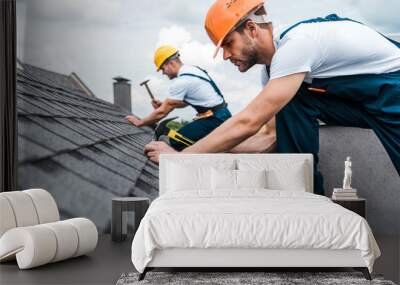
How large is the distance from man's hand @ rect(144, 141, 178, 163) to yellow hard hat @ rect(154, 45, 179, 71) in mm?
787

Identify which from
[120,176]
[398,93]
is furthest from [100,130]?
[398,93]

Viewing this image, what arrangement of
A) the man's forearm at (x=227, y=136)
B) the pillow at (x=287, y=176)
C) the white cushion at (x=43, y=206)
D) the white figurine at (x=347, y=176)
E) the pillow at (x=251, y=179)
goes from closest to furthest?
the white cushion at (x=43, y=206)
the pillow at (x=251, y=179)
the pillow at (x=287, y=176)
the white figurine at (x=347, y=176)
the man's forearm at (x=227, y=136)

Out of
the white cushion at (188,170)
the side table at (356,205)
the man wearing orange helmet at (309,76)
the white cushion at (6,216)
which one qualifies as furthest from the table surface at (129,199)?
the side table at (356,205)

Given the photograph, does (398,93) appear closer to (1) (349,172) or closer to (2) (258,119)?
(1) (349,172)

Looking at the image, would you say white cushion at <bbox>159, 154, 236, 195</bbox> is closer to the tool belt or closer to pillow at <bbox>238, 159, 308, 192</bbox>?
pillow at <bbox>238, 159, 308, 192</bbox>

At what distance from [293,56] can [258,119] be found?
2.34ft

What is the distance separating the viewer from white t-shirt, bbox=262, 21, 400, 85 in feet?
20.8

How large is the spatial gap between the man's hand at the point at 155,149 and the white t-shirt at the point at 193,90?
505 mm

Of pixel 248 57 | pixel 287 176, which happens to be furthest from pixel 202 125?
pixel 287 176

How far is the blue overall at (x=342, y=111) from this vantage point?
21.0ft

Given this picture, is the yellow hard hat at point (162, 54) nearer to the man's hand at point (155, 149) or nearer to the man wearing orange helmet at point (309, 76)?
the man wearing orange helmet at point (309, 76)

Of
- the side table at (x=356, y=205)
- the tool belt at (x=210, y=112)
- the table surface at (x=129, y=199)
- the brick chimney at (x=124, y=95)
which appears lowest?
the table surface at (x=129, y=199)

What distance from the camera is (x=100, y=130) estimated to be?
22.8 feet

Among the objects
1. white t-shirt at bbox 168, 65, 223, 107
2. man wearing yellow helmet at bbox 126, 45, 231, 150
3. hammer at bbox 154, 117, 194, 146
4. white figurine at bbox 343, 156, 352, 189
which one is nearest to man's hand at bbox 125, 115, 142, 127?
man wearing yellow helmet at bbox 126, 45, 231, 150
